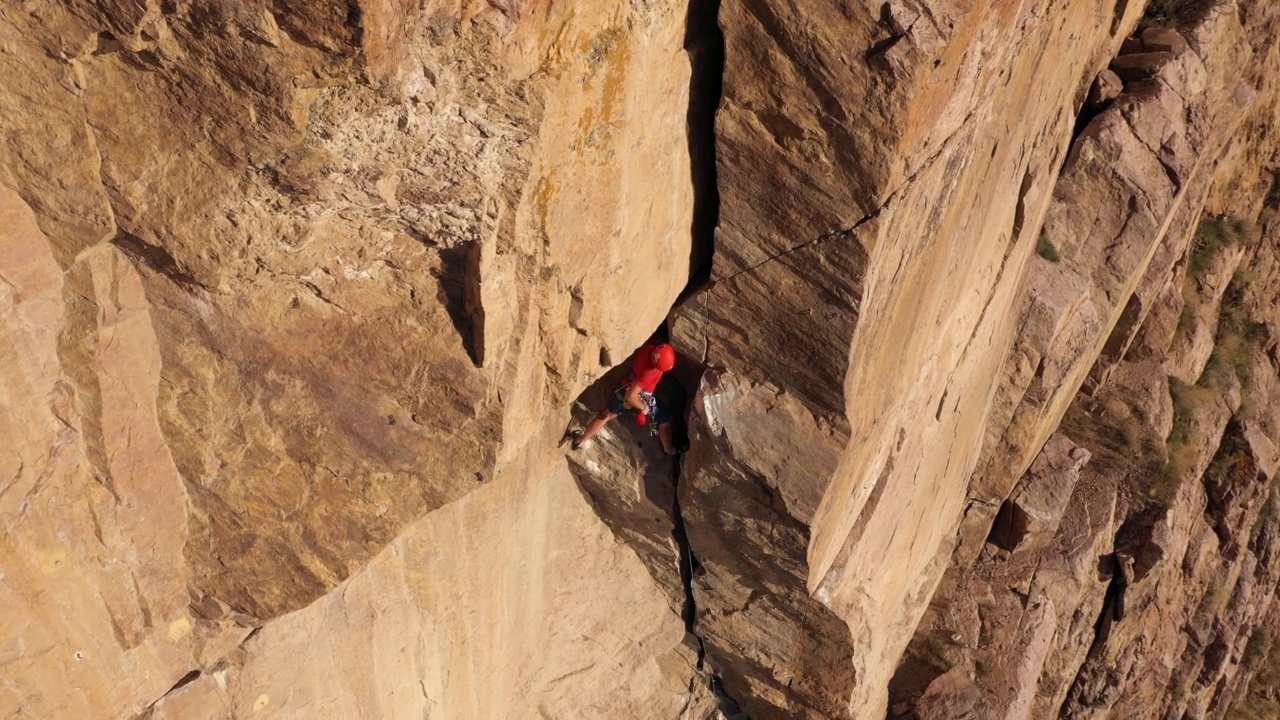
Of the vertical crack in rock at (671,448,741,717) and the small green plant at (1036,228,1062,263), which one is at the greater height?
the small green plant at (1036,228,1062,263)

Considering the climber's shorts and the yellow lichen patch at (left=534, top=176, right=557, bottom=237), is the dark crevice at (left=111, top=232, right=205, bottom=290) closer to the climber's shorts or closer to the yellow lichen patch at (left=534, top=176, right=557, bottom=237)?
the yellow lichen patch at (left=534, top=176, right=557, bottom=237)

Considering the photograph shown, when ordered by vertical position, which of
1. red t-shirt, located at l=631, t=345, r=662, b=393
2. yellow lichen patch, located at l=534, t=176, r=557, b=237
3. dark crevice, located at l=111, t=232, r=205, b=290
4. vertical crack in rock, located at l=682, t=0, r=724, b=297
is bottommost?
dark crevice, located at l=111, t=232, r=205, b=290

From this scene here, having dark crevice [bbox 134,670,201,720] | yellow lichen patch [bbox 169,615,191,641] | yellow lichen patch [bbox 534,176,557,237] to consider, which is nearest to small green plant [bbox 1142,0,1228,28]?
yellow lichen patch [bbox 534,176,557,237]

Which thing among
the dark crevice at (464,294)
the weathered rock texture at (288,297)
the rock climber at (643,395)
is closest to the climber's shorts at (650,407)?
the rock climber at (643,395)

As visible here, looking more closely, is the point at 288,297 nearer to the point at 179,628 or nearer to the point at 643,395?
the point at 179,628

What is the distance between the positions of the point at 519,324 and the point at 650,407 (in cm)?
176

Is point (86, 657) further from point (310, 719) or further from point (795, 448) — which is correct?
point (795, 448)

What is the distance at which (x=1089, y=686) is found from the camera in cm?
1201

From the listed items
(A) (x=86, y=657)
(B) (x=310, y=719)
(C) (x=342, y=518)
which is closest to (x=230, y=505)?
(C) (x=342, y=518)

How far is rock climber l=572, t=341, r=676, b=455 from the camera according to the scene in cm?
705

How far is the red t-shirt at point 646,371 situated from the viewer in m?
7.09

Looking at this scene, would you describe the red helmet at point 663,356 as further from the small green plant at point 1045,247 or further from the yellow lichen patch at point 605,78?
the small green plant at point 1045,247

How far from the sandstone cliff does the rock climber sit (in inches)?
6.8

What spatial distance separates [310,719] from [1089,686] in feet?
30.1
